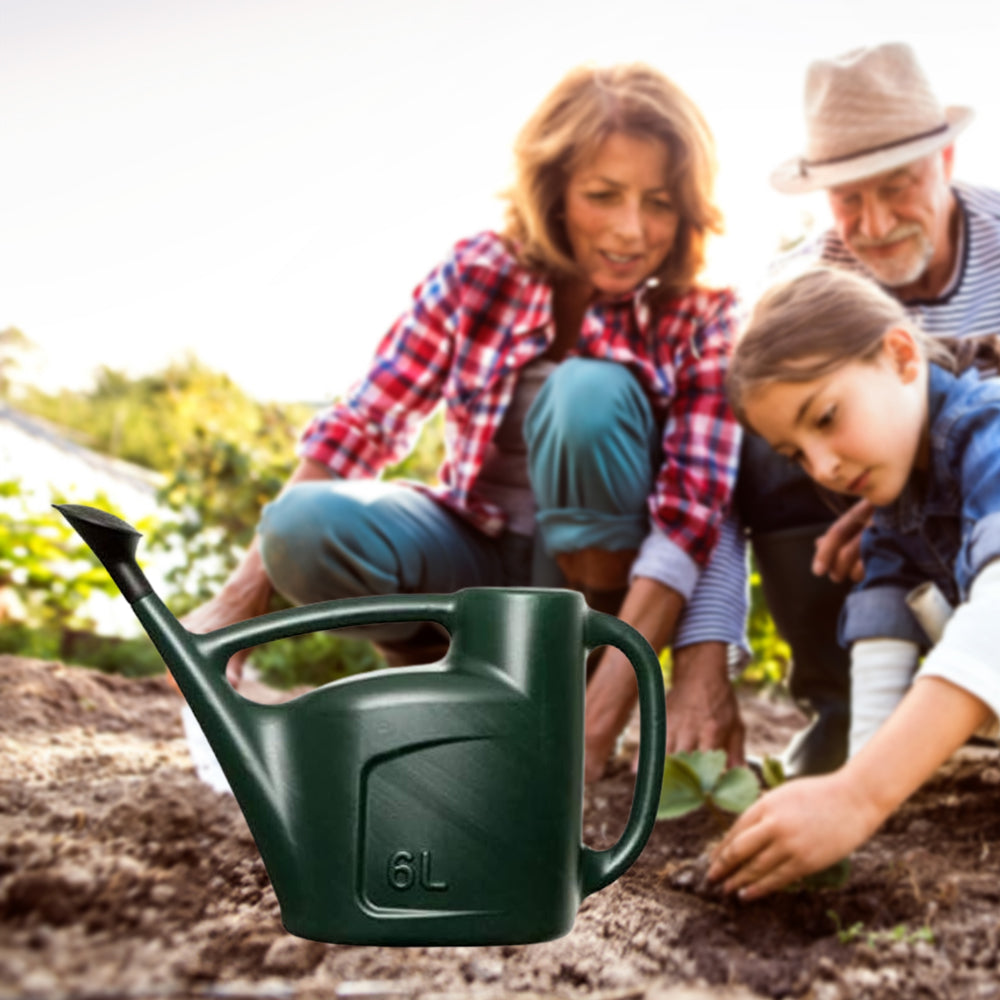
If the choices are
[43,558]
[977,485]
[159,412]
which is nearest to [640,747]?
[977,485]

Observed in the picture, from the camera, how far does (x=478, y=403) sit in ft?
5.36

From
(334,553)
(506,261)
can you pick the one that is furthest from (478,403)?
(334,553)

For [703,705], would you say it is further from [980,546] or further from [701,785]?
[980,546]

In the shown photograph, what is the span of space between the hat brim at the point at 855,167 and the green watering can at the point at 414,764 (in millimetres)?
1557

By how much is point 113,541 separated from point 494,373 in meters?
1.17

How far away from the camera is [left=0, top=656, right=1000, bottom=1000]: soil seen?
1.52 ft

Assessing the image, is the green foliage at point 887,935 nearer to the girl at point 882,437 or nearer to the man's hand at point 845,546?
the girl at point 882,437

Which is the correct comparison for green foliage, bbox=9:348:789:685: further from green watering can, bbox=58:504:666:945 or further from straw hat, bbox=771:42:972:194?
green watering can, bbox=58:504:666:945

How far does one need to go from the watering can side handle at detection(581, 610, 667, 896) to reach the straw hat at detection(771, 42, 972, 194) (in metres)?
1.52

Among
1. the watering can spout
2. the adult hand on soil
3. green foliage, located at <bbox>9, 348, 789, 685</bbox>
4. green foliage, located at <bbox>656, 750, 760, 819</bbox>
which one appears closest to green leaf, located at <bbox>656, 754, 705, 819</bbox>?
green foliage, located at <bbox>656, 750, 760, 819</bbox>

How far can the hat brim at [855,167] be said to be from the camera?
5.83 feet

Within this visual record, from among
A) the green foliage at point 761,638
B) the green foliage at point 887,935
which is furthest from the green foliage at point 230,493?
the green foliage at point 887,935

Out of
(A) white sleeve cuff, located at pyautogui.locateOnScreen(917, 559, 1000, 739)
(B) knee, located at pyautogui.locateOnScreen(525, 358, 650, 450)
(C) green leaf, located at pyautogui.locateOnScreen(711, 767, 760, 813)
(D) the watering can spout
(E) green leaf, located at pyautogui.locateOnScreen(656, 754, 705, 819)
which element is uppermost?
(D) the watering can spout

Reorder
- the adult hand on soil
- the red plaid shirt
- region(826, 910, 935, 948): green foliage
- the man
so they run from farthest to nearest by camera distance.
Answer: the man → the red plaid shirt → the adult hand on soil → region(826, 910, 935, 948): green foliage
